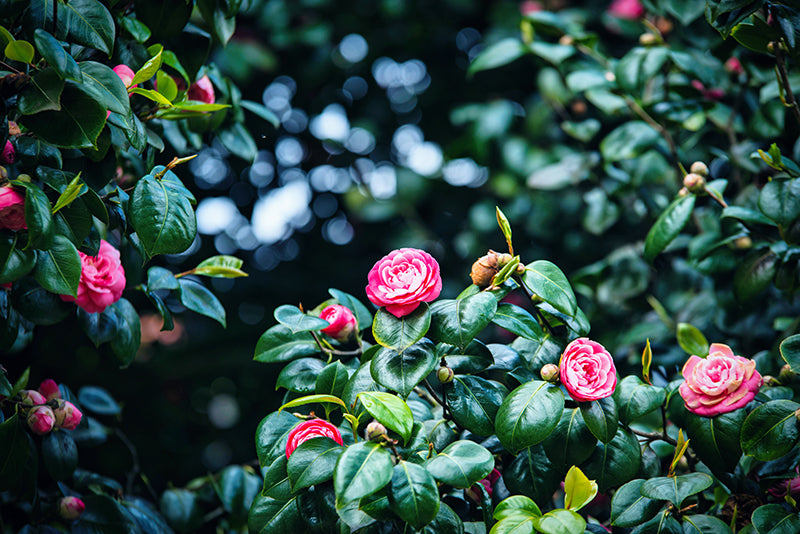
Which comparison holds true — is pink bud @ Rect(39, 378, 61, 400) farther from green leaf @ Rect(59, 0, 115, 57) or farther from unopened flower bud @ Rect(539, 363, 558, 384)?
unopened flower bud @ Rect(539, 363, 558, 384)

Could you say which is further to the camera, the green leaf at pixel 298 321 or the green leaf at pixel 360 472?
the green leaf at pixel 298 321

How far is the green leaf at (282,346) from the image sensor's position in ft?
2.68

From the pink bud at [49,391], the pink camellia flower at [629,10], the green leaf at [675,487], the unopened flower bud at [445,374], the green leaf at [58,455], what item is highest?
the unopened flower bud at [445,374]

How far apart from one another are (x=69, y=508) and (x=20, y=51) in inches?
24.2

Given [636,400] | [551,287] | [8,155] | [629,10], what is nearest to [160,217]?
[8,155]

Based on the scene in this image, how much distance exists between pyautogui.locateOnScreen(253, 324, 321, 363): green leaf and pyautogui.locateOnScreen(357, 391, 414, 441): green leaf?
0.23 m

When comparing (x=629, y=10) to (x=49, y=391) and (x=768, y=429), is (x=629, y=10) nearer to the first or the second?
(x=768, y=429)

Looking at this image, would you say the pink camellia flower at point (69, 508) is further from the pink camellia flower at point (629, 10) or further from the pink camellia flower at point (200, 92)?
the pink camellia flower at point (629, 10)

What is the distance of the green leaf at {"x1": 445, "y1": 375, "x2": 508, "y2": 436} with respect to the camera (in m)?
0.69

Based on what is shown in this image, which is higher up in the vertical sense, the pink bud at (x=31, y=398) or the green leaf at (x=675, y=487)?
the green leaf at (x=675, y=487)

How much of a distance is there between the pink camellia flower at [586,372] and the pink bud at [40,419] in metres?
0.67

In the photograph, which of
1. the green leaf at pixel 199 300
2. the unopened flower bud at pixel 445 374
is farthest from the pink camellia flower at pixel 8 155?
the unopened flower bud at pixel 445 374

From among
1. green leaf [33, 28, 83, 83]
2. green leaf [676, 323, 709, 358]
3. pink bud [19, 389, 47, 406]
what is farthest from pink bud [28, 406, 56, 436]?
green leaf [676, 323, 709, 358]

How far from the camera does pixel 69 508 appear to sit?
0.87m
